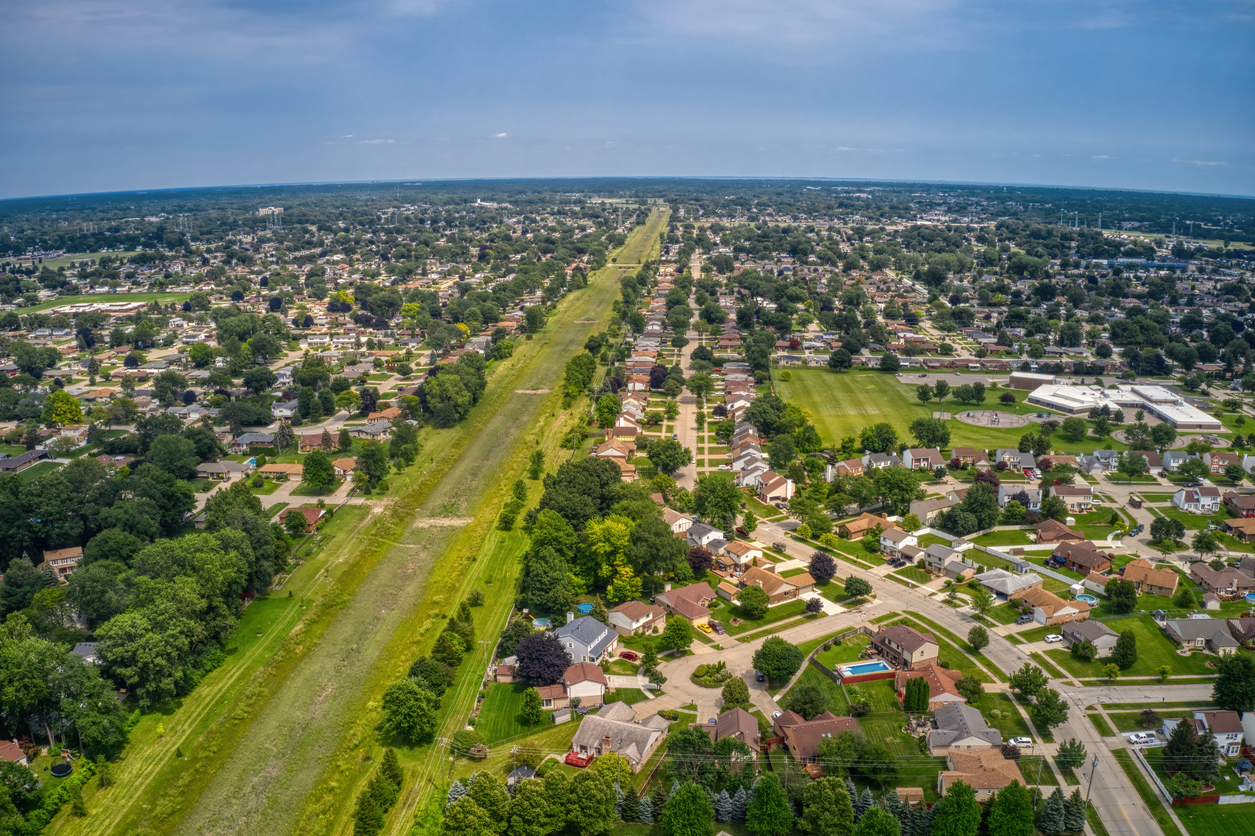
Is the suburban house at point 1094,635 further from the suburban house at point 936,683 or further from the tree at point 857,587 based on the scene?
the tree at point 857,587

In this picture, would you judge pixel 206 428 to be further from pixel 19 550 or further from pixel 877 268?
pixel 877 268

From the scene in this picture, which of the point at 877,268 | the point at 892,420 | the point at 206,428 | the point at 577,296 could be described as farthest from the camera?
the point at 877,268

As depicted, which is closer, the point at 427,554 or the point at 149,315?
the point at 427,554

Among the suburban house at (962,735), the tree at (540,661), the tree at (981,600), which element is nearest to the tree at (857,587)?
the tree at (981,600)

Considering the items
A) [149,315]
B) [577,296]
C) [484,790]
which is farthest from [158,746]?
[577,296]

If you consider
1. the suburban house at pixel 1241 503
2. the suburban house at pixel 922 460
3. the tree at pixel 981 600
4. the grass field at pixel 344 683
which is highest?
the suburban house at pixel 922 460

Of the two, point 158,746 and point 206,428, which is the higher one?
point 206,428

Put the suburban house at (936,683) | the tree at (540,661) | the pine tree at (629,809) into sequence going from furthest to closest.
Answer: the tree at (540,661) < the suburban house at (936,683) < the pine tree at (629,809)

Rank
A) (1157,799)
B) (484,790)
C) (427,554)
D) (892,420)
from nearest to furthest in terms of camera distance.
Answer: (484,790), (1157,799), (427,554), (892,420)
